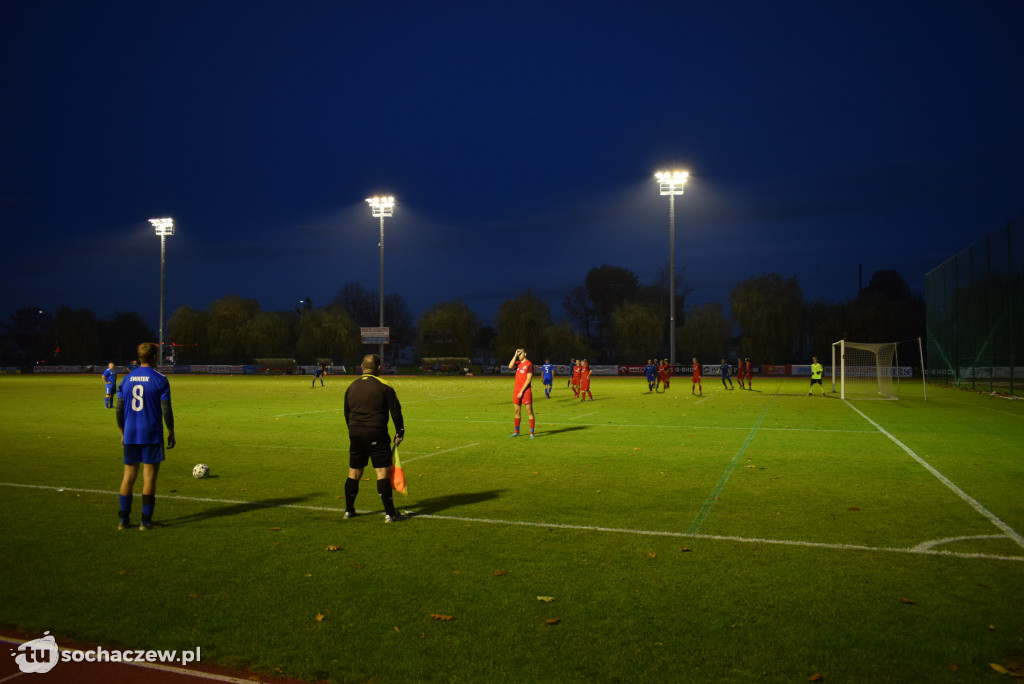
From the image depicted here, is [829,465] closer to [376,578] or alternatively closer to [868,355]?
[376,578]

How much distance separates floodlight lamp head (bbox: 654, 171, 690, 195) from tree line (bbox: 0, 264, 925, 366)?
22946 millimetres

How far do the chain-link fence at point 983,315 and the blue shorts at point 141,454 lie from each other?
3368cm

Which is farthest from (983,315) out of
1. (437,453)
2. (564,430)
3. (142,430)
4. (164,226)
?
(164,226)

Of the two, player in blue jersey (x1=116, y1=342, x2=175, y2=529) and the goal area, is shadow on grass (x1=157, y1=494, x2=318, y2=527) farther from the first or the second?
the goal area

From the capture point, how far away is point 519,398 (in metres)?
15.8

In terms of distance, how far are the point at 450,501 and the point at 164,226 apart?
220 ft

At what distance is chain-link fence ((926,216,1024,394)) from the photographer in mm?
30528

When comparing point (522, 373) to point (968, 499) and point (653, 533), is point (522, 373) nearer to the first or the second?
point (653, 533)

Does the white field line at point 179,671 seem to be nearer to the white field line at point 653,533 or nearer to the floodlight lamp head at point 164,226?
the white field line at point 653,533

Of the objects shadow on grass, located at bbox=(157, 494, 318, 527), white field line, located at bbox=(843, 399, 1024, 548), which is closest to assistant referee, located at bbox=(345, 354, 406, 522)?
shadow on grass, located at bbox=(157, 494, 318, 527)

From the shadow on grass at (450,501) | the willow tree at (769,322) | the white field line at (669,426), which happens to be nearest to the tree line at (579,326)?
the willow tree at (769,322)

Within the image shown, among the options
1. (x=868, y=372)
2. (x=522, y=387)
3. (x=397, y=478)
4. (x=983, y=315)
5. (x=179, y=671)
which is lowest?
(x=179, y=671)

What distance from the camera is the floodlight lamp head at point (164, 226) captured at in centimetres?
6562

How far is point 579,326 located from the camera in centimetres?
10100
